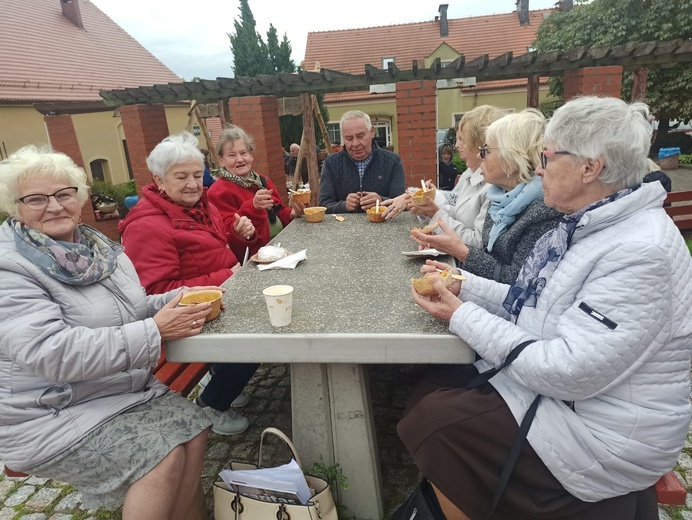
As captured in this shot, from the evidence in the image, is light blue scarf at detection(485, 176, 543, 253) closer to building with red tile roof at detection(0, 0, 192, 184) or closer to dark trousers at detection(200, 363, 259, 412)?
dark trousers at detection(200, 363, 259, 412)

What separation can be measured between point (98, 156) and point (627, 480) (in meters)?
19.3

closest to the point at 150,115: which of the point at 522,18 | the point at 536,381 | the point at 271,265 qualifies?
the point at 271,265

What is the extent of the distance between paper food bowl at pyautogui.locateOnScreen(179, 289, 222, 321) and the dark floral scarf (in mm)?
882

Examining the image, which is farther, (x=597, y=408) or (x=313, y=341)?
(x=313, y=341)

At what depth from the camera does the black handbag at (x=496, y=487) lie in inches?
60.7

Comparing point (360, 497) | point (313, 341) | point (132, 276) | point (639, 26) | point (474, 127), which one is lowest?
Result: point (360, 497)

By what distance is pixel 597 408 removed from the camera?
56.7 inches

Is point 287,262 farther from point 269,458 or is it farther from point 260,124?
point 260,124

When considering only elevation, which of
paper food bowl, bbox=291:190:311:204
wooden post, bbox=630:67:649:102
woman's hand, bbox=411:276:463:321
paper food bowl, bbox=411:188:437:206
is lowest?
woman's hand, bbox=411:276:463:321

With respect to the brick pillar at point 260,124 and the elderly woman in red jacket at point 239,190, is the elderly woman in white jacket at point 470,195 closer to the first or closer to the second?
the elderly woman in red jacket at point 239,190

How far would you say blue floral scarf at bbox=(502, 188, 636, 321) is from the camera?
1.55 m

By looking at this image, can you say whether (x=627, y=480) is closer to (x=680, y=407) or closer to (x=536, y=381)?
(x=680, y=407)

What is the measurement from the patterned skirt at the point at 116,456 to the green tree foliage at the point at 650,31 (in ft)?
49.1

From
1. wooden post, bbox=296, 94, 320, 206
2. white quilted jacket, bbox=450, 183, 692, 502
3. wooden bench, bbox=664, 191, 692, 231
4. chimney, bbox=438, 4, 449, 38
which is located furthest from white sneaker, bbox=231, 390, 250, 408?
chimney, bbox=438, 4, 449, 38
